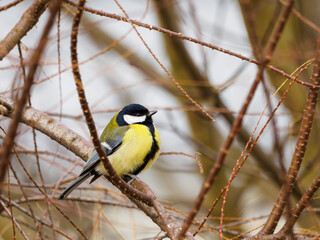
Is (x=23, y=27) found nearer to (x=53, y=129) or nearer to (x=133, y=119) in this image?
(x=53, y=129)

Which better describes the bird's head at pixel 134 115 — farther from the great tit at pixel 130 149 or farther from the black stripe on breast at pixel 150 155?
the black stripe on breast at pixel 150 155

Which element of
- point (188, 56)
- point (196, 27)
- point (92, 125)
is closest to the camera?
point (92, 125)

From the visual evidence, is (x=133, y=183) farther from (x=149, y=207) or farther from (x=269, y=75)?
(x=269, y=75)

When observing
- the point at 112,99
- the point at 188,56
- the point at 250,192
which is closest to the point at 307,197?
the point at 188,56

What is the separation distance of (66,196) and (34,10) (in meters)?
0.91

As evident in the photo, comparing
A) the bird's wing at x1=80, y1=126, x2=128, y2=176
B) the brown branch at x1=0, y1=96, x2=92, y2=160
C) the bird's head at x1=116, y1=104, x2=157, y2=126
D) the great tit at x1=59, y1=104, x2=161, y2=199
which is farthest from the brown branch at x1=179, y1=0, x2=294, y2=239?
the bird's head at x1=116, y1=104, x2=157, y2=126

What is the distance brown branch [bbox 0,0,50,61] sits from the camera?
171 cm

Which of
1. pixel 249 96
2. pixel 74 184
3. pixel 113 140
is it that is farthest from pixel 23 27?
pixel 249 96

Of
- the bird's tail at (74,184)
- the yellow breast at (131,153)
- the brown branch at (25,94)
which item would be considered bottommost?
the brown branch at (25,94)

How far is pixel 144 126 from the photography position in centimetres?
259

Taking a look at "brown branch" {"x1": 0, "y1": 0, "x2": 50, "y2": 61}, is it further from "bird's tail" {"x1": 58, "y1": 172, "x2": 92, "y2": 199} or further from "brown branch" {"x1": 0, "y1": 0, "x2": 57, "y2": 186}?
"brown branch" {"x1": 0, "y1": 0, "x2": 57, "y2": 186}

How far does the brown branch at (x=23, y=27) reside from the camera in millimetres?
1710

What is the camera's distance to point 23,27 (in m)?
1.74

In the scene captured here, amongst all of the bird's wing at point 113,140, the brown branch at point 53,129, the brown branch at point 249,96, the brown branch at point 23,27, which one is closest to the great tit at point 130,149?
the bird's wing at point 113,140
